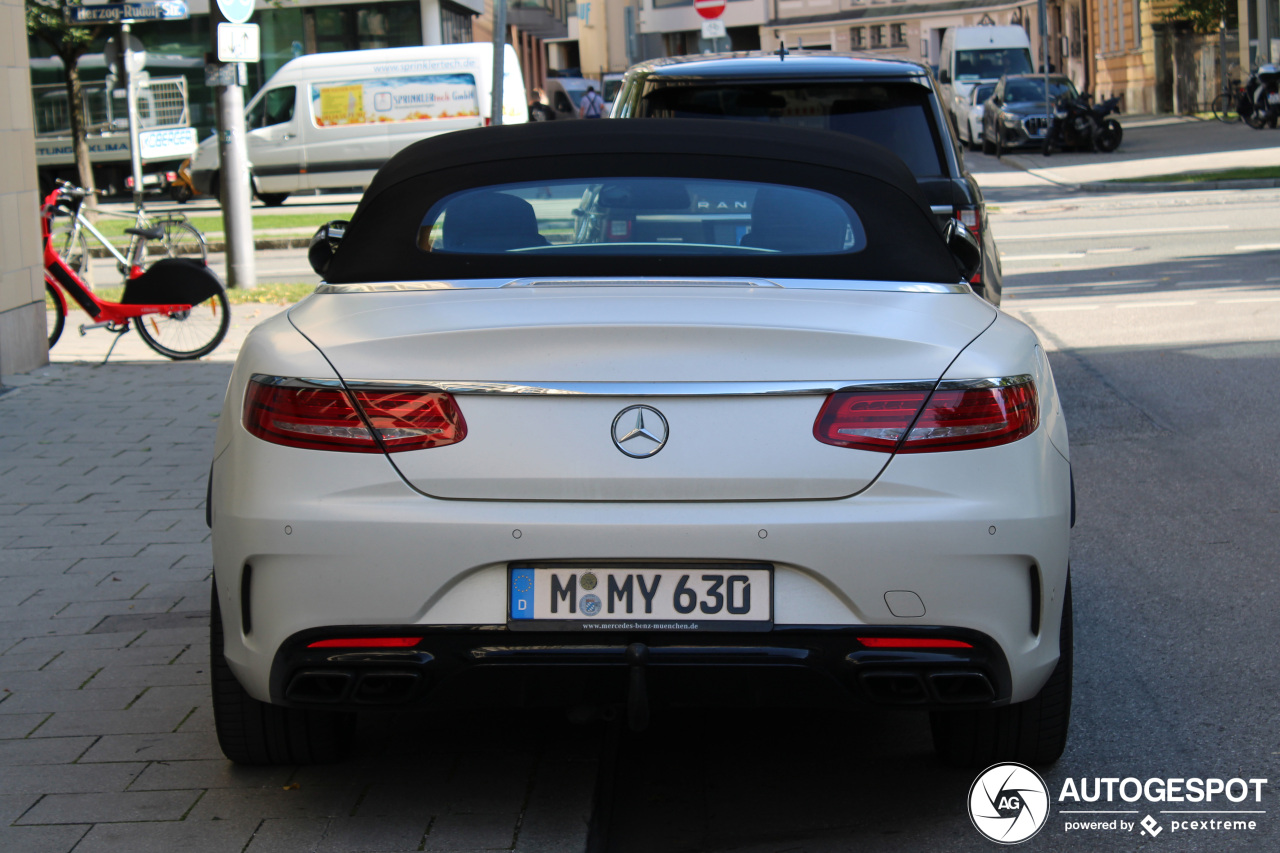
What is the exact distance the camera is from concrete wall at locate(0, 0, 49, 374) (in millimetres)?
10070

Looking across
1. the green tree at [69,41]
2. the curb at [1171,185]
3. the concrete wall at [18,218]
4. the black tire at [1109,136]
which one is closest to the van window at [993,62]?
the black tire at [1109,136]

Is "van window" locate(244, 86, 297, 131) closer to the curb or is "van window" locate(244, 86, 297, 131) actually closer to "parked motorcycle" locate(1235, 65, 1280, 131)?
the curb

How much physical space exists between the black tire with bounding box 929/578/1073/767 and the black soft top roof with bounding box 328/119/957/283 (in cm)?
95

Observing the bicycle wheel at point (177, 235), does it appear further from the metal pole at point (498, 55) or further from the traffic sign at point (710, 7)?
the traffic sign at point (710, 7)

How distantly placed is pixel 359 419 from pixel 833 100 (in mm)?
4718

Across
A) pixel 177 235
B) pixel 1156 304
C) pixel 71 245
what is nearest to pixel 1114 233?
pixel 1156 304

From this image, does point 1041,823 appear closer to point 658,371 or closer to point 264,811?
point 658,371

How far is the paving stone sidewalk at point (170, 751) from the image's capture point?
131 inches

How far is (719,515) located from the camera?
3.00 m

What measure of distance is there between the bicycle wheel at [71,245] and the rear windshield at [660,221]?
30.2 ft

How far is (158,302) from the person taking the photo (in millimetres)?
10695

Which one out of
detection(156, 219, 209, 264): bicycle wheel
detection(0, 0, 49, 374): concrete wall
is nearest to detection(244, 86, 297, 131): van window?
detection(156, 219, 209, 264): bicycle wheel

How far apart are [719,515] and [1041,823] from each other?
112 cm

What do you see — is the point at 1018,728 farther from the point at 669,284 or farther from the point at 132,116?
the point at 132,116
